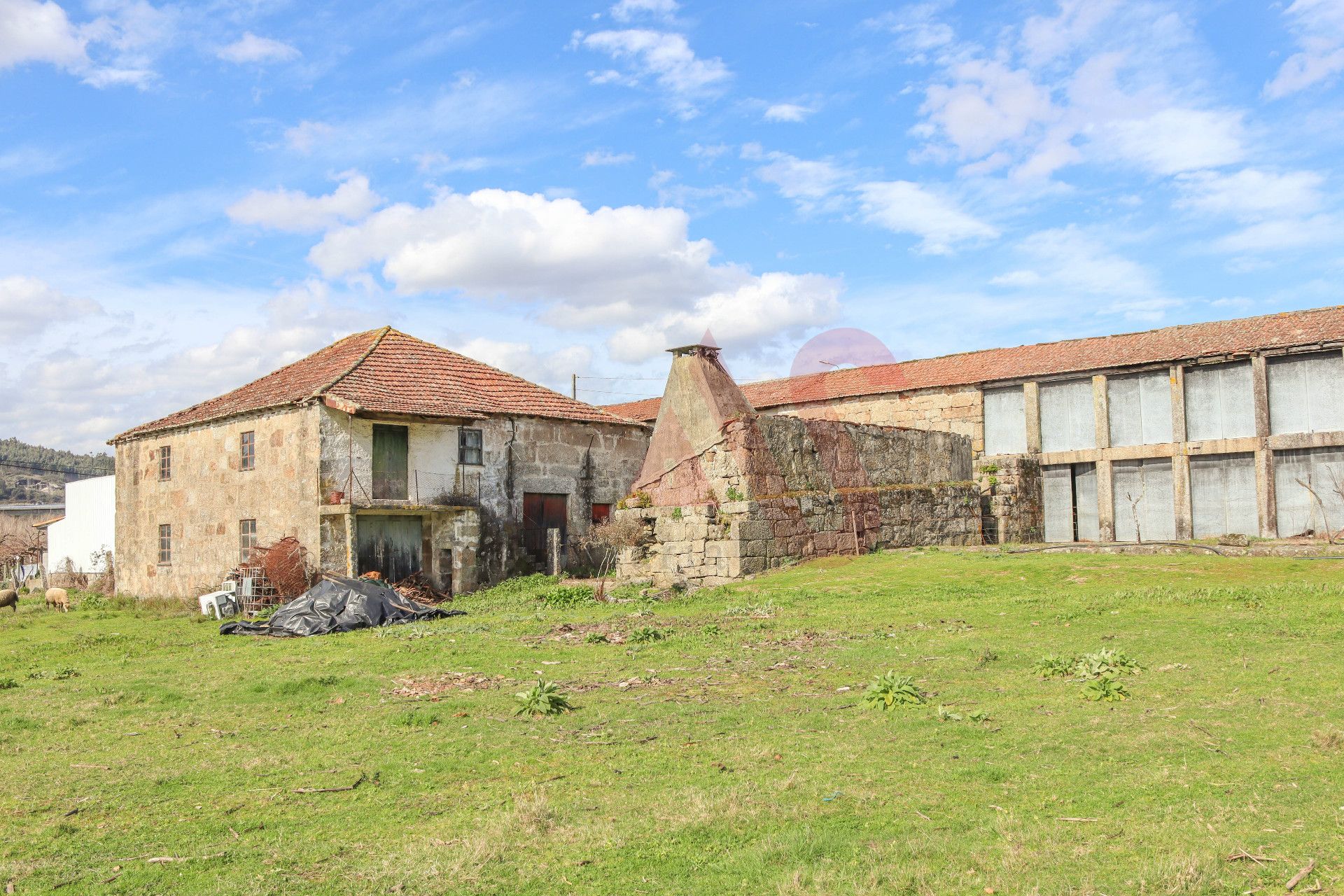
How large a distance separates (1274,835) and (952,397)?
23687 mm

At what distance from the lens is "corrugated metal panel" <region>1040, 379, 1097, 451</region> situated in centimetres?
2580

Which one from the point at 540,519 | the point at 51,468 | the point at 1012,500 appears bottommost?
the point at 540,519

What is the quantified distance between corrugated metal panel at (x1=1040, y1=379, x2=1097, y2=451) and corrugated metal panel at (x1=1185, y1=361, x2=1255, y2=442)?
7.41ft

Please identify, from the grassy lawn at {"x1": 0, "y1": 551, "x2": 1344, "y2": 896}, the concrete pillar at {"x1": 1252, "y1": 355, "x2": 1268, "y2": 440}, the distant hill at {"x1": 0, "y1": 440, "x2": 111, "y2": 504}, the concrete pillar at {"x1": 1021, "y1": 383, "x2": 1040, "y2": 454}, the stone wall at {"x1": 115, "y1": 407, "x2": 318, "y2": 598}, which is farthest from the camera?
the distant hill at {"x1": 0, "y1": 440, "x2": 111, "y2": 504}

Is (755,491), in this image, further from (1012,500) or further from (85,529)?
(85,529)

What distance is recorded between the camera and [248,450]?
898 inches

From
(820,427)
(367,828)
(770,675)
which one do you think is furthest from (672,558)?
(367,828)

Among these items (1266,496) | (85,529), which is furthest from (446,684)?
(85,529)

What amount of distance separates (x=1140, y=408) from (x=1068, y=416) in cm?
179

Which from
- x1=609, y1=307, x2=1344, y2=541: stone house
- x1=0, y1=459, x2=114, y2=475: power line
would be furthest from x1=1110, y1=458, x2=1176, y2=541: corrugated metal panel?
x1=0, y1=459, x2=114, y2=475: power line

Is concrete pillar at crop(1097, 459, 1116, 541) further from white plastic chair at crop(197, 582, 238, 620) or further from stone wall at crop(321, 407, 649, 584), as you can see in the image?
white plastic chair at crop(197, 582, 238, 620)

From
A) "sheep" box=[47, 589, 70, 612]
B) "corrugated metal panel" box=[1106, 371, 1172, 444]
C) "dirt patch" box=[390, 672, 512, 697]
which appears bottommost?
"sheep" box=[47, 589, 70, 612]

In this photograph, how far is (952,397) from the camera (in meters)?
27.8

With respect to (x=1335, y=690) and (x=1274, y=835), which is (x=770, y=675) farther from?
(x=1274, y=835)
